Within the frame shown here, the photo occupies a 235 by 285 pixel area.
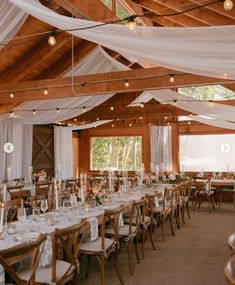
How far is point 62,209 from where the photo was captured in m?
4.80

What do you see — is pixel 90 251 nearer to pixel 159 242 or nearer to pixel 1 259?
pixel 1 259

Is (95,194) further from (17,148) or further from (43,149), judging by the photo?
(43,149)

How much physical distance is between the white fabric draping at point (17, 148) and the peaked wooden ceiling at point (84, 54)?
0.96 m

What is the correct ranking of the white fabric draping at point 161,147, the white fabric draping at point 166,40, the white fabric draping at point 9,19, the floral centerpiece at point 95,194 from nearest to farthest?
1. the white fabric draping at point 166,40
2. the white fabric draping at point 9,19
3. the floral centerpiece at point 95,194
4. the white fabric draping at point 161,147

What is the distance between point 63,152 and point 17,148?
2350 mm

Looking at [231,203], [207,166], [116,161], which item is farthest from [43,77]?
[231,203]

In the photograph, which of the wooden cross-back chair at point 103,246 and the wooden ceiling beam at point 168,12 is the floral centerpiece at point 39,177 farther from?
the wooden ceiling beam at point 168,12

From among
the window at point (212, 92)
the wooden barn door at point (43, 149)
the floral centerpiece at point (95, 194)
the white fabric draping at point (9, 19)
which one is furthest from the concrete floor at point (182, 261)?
the wooden barn door at point (43, 149)

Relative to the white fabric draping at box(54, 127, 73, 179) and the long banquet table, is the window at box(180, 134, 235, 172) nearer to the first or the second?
the white fabric draping at box(54, 127, 73, 179)

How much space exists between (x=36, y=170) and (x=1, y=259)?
30.3ft

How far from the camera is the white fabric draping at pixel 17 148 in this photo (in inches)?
382

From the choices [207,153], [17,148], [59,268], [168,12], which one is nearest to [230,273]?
[59,268]

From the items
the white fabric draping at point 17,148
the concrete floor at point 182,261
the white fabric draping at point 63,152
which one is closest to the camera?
the concrete floor at point 182,261

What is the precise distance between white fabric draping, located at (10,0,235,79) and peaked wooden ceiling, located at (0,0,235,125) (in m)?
0.60
